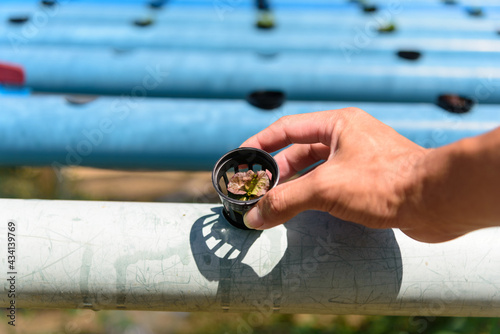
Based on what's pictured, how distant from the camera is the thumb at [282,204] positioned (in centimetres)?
74

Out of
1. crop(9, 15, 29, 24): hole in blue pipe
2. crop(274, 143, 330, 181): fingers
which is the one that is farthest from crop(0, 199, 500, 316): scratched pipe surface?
crop(9, 15, 29, 24): hole in blue pipe

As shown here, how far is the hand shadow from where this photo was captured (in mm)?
771

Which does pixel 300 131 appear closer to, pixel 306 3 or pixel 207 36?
pixel 207 36

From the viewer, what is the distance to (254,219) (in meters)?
0.75

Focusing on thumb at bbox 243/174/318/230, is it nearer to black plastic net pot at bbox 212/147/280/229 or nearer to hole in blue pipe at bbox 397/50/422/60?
black plastic net pot at bbox 212/147/280/229

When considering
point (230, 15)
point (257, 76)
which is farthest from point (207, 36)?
point (257, 76)

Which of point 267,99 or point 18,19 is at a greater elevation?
point 18,19

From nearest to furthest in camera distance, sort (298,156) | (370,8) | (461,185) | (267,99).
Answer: (461,185)
(298,156)
(267,99)
(370,8)

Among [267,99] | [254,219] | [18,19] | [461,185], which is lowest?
[267,99]

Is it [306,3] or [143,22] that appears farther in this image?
[306,3]

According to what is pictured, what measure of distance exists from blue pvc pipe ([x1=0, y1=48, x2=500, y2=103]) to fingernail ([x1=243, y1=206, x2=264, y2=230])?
1.27 metres

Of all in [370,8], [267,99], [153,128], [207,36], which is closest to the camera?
[153,128]

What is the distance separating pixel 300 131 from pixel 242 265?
0.33 meters

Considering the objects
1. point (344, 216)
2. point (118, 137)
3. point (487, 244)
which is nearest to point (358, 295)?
point (344, 216)
